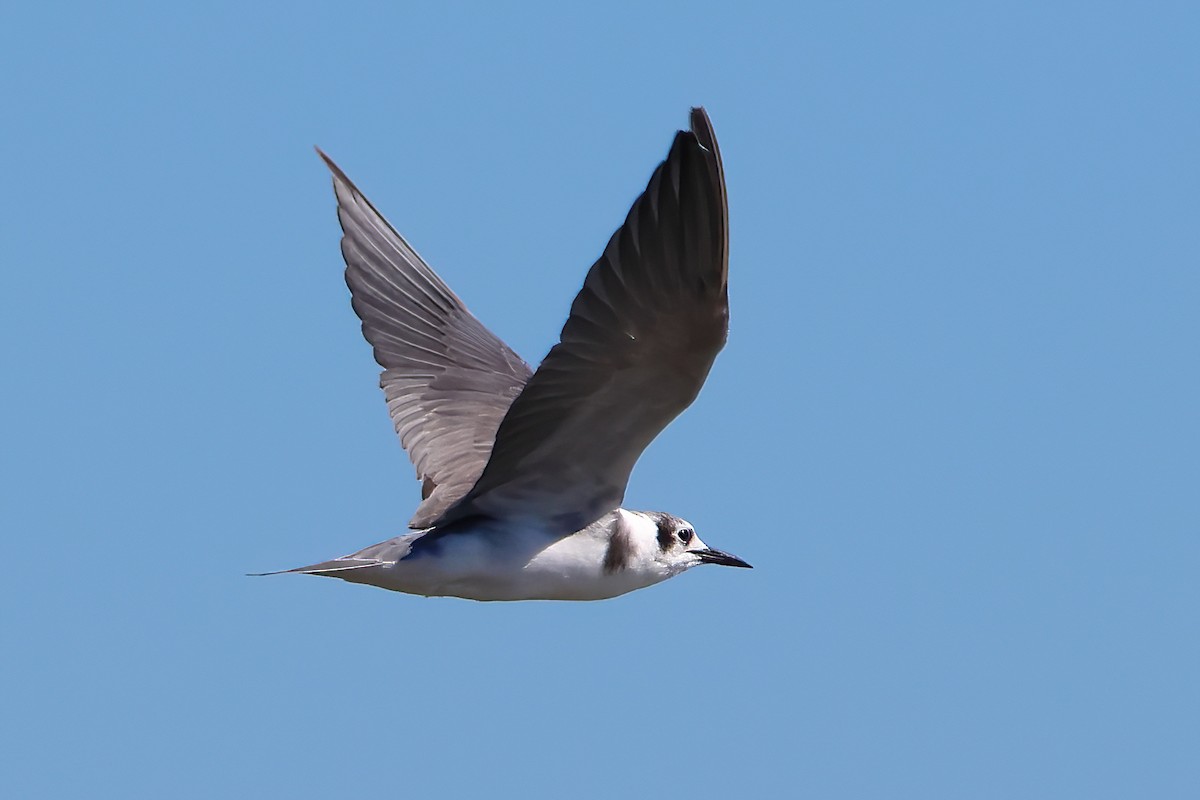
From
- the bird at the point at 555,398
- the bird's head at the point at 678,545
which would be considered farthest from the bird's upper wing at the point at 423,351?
the bird's head at the point at 678,545

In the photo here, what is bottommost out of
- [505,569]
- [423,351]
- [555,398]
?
[505,569]

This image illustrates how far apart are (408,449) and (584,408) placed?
7.08ft

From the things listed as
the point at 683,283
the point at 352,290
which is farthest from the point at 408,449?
the point at 683,283

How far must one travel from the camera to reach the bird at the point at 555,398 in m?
6.63

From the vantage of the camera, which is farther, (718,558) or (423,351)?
(423,351)

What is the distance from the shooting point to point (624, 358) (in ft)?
23.4

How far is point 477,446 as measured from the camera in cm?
933

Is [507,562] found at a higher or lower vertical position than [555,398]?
lower

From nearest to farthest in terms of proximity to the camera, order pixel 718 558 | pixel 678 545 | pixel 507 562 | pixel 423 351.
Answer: pixel 507 562 < pixel 678 545 < pixel 718 558 < pixel 423 351

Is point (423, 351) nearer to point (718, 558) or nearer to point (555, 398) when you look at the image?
point (718, 558)

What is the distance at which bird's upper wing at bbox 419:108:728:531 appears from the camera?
6.48m

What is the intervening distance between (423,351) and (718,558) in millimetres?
2162

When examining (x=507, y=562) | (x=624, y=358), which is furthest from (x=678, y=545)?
(x=624, y=358)

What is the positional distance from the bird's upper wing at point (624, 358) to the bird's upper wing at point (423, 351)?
1.24m
